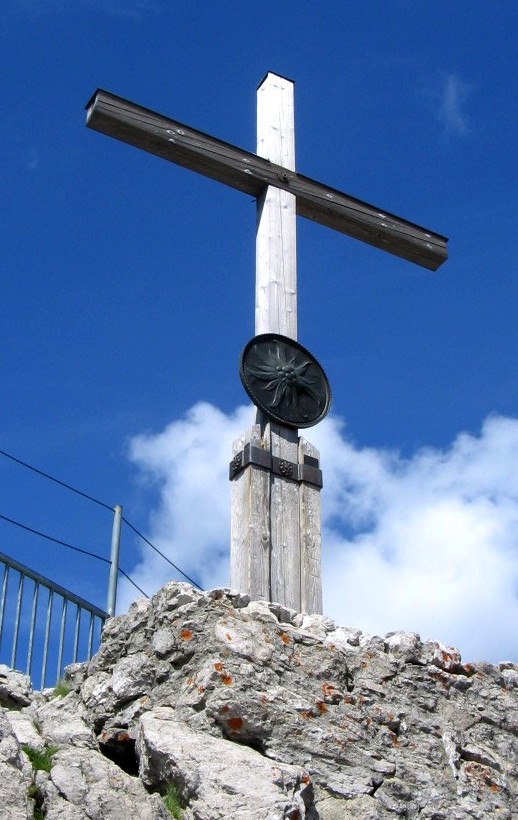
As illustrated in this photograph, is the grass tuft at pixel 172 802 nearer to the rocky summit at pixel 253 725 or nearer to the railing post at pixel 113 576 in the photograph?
the rocky summit at pixel 253 725

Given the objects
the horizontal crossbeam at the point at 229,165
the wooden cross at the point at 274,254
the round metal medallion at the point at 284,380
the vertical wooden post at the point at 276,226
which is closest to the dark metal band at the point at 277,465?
the wooden cross at the point at 274,254

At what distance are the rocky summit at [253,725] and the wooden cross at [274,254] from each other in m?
1.11

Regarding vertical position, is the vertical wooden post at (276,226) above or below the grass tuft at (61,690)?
above

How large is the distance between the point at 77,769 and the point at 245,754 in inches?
28.0

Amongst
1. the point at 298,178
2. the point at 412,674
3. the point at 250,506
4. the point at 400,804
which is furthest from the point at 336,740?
the point at 298,178

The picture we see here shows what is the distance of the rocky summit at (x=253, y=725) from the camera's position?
5242 mm

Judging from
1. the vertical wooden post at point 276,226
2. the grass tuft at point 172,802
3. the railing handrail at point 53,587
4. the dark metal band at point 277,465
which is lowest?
the grass tuft at point 172,802

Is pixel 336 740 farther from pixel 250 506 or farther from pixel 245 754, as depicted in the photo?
pixel 250 506

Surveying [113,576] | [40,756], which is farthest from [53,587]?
[40,756]

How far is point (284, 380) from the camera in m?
8.25

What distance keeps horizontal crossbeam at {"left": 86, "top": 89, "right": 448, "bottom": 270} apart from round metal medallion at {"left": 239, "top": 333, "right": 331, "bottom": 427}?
1.50 meters

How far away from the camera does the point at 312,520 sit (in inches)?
314

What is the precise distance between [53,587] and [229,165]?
11.1 ft

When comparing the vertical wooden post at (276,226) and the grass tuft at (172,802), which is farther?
the vertical wooden post at (276,226)
